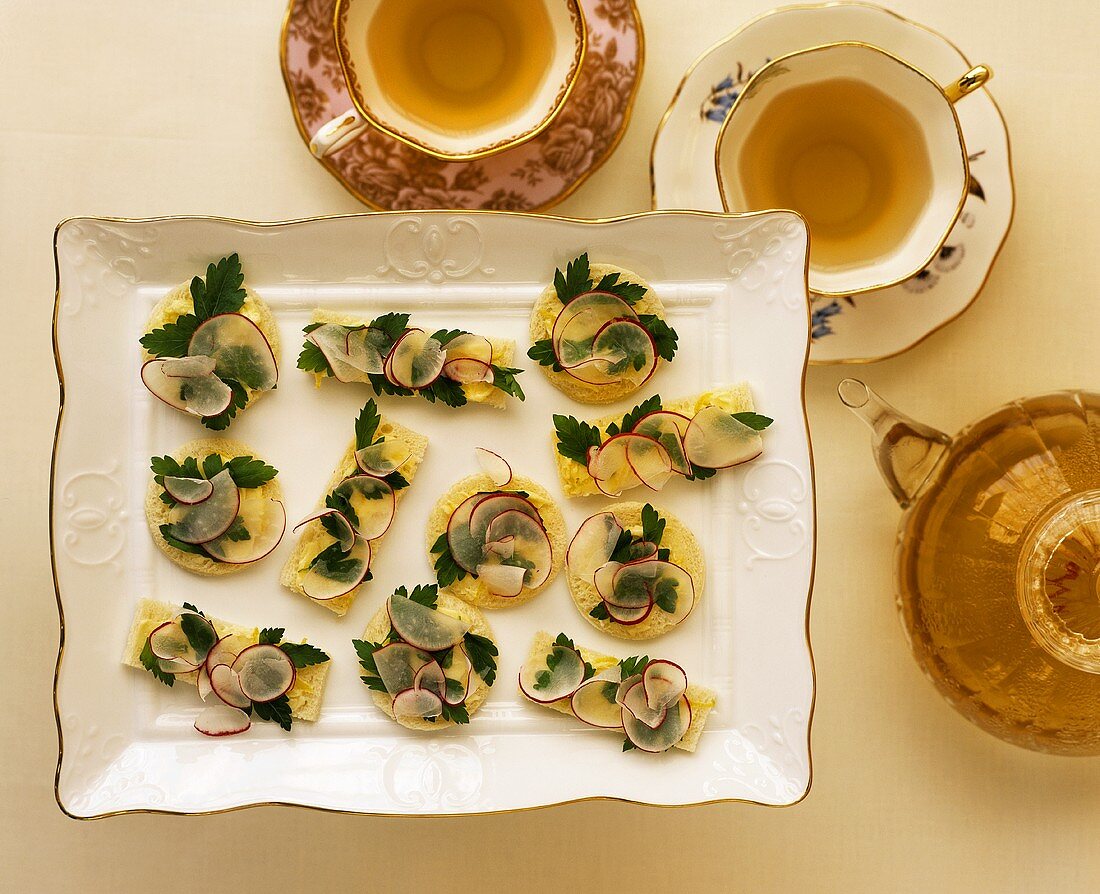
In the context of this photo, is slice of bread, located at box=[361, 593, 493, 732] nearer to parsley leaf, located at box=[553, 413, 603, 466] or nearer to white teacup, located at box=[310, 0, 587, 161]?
parsley leaf, located at box=[553, 413, 603, 466]

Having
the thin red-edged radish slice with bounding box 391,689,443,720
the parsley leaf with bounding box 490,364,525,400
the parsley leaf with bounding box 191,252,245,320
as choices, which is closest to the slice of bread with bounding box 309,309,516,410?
the parsley leaf with bounding box 490,364,525,400

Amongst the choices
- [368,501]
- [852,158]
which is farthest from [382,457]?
[852,158]

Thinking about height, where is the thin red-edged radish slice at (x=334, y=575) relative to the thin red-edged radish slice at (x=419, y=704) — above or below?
above

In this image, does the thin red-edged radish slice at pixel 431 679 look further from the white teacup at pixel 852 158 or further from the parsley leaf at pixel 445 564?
the white teacup at pixel 852 158

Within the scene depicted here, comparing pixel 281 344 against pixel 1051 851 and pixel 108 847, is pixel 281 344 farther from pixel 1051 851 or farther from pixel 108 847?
pixel 1051 851

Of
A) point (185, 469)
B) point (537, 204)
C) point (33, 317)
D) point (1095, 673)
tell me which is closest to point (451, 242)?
point (537, 204)

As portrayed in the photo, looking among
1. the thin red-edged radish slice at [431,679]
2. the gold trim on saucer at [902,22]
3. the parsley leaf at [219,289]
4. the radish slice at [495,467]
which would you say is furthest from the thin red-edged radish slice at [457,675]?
the gold trim on saucer at [902,22]
